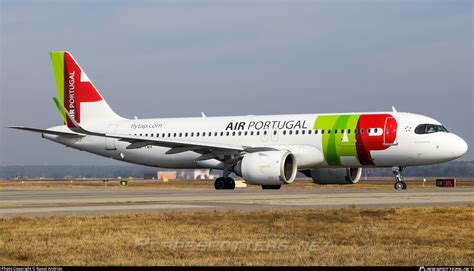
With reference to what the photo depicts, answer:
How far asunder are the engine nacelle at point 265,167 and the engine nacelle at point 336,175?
4920mm

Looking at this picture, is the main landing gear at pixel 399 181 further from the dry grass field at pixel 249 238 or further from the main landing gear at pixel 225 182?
the dry grass field at pixel 249 238

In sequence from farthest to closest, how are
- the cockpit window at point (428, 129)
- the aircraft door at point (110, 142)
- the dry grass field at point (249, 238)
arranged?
the aircraft door at point (110, 142), the cockpit window at point (428, 129), the dry grass field at point (249, 238)

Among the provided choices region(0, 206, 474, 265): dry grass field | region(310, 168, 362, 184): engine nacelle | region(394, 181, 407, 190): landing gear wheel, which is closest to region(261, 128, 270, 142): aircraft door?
region(310, 168, 362, 184): engine nacelle

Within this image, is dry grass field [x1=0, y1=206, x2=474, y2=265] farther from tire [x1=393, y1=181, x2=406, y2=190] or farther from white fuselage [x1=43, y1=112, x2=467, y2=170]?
tire [x1=393, y1=181, x2=406, y2=190]

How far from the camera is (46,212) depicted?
2512cm

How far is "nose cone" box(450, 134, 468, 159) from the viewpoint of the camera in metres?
43.5

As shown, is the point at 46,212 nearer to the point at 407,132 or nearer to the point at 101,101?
A: the point at 407,132

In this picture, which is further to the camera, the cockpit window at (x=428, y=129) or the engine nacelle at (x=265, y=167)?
the cockpit window at (x=428, y=129)

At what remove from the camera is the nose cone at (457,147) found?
4353 cm

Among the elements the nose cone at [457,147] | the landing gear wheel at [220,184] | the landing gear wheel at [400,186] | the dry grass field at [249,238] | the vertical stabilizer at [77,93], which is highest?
the vertical stabilizer at [77,93]

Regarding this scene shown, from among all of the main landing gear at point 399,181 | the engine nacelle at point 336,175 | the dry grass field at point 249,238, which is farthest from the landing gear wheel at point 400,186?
the dry grass field at point 249,238

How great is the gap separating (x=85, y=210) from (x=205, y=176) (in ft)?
368

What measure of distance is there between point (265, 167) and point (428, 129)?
8.63 metres

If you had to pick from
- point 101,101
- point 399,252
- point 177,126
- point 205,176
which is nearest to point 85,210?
point 399,252
